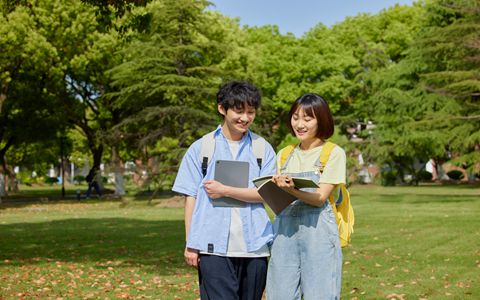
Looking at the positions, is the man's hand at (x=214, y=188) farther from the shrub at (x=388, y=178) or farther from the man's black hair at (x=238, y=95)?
the shrub at (x=388, y=178)

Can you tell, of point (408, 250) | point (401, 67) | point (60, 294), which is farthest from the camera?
point (401, 67)

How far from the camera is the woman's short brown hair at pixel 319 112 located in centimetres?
441

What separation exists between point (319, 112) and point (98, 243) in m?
12.4

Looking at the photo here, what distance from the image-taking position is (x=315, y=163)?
4.42m

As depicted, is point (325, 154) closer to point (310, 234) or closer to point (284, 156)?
point (284, 156)

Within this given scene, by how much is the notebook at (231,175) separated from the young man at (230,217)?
0.03 metres

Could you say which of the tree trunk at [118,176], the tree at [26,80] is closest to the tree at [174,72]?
the tree at [26,80]

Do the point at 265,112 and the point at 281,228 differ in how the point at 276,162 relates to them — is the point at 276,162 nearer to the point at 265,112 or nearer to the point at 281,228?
the point at 281,228

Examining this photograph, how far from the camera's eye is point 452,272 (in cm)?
1049

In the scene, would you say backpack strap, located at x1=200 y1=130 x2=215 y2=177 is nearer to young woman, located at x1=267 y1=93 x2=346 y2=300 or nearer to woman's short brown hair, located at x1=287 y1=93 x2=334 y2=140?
young woman, located at x1=267 y1=93 x2=346 y2=300

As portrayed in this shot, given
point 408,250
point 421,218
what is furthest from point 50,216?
point 408,250

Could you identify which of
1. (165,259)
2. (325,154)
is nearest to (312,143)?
(325,154)

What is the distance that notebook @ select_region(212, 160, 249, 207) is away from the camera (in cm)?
445

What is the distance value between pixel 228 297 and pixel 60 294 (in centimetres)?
536
